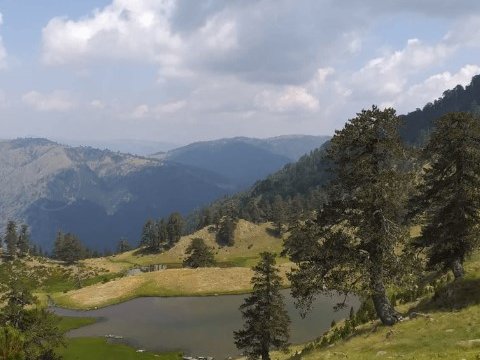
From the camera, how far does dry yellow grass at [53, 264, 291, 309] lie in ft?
363

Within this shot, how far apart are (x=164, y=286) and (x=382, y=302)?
299 ft

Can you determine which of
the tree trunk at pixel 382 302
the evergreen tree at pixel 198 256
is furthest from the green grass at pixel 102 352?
the evergreen tree at pixel 198 256

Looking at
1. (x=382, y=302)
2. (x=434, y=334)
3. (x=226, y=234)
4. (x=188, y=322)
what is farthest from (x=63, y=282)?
(x=434, y=334)

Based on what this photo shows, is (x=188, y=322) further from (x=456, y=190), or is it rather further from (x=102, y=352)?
(x=456, y=190)

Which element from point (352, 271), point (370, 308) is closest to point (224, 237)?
point (370, 308)

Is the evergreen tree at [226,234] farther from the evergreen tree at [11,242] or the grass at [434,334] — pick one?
the grass at [434,334]

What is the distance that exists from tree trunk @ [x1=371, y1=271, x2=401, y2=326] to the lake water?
121 ft

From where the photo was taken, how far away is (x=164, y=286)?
382 ft

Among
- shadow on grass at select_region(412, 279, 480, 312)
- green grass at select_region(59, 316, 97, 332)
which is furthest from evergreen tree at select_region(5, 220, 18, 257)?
shadow on grass at select_region(412, 279, 480, 312)

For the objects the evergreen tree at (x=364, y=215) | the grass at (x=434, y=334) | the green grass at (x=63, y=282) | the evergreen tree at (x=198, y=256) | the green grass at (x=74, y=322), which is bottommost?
the green grass at (x=63, y=282)

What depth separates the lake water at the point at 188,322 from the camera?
70.7 metres

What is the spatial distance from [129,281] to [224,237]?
261ft

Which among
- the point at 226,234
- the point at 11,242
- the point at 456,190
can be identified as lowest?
the point at 226,234

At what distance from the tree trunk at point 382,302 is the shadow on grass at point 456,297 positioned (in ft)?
10.4
